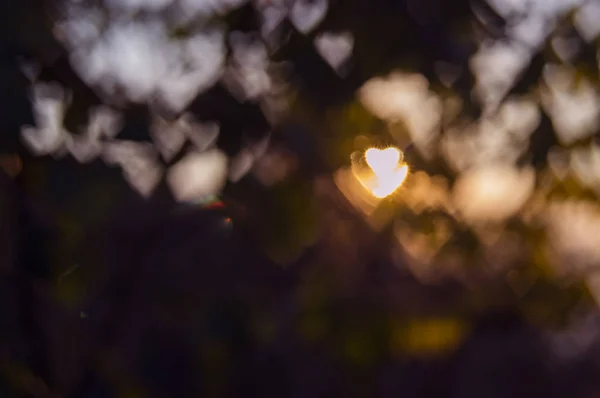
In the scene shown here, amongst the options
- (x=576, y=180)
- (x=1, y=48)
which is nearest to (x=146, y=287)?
(x=1, y=48)

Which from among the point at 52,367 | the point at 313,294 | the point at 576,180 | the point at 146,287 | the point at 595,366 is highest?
the point at 595,366

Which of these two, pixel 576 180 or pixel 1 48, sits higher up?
pixel 576 180

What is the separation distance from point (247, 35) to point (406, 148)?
0.28 metres

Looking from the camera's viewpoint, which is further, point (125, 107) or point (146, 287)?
point (146, 287)

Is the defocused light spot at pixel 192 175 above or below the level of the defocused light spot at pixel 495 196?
below

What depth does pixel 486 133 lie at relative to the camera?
96 cm

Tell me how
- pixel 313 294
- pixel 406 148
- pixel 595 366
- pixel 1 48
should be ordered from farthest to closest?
1. pixel 595 366
2. pixel 313 294
3. pixel 406 148
4. pixel 1 48

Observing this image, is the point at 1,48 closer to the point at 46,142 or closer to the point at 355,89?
the point at 46,142

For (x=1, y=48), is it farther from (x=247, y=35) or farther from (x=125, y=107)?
(x=247, y=35)

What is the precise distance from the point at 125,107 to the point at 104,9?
0.17 m

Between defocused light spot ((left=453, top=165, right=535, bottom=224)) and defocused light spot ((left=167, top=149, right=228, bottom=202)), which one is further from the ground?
defocused light spot ((left=453, top=165, right=535, bottom=224))

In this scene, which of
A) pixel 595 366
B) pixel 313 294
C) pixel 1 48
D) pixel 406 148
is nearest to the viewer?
pixel 1 48

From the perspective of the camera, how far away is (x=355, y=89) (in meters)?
0.85

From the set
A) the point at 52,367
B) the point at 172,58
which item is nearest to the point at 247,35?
the point at 172,58
